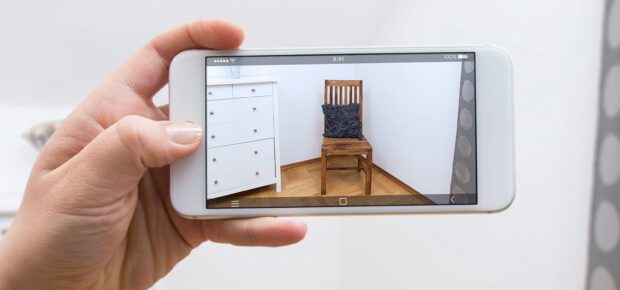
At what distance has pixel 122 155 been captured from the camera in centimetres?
46

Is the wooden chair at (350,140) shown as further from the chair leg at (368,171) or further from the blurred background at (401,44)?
the blurred background at (401,44)

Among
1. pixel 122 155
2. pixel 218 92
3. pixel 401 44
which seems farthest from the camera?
pixel 401 44

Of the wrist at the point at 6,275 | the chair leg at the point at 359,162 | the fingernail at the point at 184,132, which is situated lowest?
the wrist at the point at 6,275

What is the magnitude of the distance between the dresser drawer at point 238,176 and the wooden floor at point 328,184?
0.06ft

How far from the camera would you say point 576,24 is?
0.53 metres

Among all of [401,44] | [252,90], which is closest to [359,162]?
[252,90]

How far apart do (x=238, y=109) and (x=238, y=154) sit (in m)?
0.09

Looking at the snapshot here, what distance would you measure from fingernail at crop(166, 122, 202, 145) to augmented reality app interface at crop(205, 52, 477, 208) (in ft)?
0.10

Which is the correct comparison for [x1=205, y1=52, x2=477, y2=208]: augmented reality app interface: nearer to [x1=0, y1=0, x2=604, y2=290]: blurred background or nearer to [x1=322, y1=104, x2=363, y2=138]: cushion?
[x1=322, y1=104, x2=363, y2=138]: cushion

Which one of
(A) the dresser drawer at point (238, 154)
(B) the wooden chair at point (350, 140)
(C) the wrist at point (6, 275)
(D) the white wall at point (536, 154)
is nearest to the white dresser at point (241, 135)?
(A) the dresser drawer at point (238, 154)

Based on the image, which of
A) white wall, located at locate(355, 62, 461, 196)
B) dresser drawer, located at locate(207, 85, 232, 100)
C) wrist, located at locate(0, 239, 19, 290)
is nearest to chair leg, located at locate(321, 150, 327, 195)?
white wall, located at locate(355, 62, 461, 196)

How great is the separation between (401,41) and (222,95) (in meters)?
0.70

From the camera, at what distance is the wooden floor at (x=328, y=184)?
0.58 meters

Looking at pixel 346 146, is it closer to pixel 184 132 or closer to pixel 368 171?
pixel 368 171
